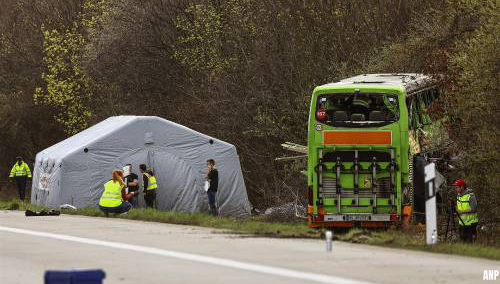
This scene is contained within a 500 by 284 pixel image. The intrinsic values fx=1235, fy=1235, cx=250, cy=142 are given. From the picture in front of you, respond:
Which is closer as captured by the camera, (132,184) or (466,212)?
(466,212)

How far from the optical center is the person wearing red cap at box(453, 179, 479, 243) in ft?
91.3

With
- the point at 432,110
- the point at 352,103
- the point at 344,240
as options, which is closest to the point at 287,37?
the point at 432,110

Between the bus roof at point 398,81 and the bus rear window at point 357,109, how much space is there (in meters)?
0.47

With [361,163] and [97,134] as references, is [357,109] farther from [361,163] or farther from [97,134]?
[97,134]

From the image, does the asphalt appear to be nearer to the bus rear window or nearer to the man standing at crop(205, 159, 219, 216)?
the bus rear window

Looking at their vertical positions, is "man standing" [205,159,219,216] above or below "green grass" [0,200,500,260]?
above

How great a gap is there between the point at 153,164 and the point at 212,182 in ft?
9.58

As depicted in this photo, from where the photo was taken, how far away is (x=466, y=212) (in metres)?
28.0

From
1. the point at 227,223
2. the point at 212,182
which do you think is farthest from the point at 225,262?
the point at 212,182

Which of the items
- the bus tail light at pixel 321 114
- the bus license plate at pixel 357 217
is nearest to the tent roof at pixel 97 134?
the bus tail light at pixel 321 114

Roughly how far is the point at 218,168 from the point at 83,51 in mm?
19453

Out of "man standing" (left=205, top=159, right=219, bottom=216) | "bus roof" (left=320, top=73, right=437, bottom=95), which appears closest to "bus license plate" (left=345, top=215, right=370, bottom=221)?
"bus roof" (left=320, top=73, right=437, bottom=95)

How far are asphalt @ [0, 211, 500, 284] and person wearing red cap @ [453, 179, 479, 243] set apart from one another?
7775 millimetres

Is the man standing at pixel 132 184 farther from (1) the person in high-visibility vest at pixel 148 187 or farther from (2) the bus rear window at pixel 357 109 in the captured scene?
(2) the bus rear window at pixel 357 109
